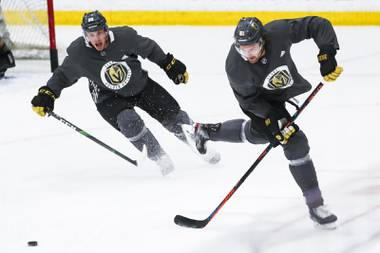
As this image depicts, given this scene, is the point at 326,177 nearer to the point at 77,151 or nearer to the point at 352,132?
the point at 352,132

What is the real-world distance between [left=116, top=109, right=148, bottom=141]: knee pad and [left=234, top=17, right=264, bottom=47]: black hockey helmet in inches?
33.9

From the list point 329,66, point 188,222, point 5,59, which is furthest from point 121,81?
point 5,59

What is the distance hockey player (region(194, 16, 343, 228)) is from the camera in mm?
2680

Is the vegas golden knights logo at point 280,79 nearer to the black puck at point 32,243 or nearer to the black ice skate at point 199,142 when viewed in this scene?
the black ice skate at point 199,142

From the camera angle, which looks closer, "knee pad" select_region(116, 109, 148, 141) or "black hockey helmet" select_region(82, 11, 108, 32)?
"black hockey helmet" select_region(82, 11, 108, 32)

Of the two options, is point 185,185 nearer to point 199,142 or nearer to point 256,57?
point 199,142

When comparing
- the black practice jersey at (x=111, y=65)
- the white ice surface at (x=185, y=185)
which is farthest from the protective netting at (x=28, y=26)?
the black practice jersey at (x=111, y=65)

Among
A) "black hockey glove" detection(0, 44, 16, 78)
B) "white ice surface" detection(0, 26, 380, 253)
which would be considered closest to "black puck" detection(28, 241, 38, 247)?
"white ice surface" detection(0, 26, 380, 253)

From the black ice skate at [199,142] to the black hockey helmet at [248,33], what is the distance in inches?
32.8

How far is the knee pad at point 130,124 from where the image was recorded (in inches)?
132

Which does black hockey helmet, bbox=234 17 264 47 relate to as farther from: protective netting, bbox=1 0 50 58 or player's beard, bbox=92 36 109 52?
protective netting, bbox=1 0 50 58
